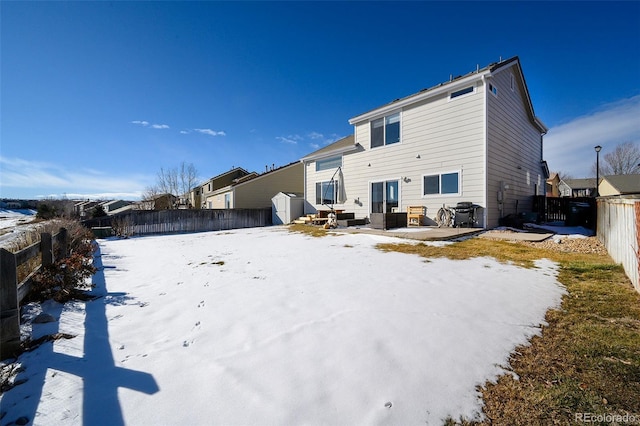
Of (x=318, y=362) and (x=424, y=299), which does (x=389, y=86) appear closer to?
(x=424, y=299)

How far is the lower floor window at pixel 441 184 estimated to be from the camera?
9898 millimetres

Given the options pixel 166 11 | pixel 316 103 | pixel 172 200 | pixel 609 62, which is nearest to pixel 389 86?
pixel 316 103

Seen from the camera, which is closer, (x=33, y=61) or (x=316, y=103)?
(x=33, y=61)

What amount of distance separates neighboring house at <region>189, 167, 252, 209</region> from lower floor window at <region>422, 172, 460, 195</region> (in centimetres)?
2057

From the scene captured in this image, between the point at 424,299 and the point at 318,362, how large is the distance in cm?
186

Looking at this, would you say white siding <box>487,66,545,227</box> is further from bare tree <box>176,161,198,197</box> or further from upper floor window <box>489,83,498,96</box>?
bare tree <box>176,161,198,197</box>

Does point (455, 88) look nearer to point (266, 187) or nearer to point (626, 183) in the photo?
point (266, 187)

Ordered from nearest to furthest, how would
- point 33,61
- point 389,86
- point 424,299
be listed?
point 424,299, point 33,61, point 389,86

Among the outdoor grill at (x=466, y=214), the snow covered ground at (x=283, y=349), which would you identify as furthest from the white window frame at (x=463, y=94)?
the snow covered ground at (x=283, y=349)

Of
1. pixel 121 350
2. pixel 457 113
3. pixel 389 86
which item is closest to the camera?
pixel 121 350

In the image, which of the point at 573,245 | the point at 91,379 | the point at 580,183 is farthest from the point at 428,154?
the point at 580,183

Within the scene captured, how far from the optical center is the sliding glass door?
11836 mm

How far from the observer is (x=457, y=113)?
9.88m

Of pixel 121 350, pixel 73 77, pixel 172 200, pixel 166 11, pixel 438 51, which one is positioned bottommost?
pixel 121 350
